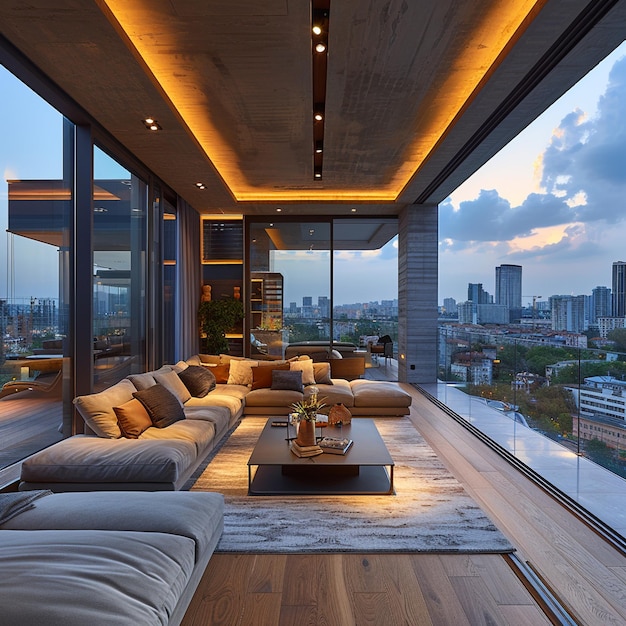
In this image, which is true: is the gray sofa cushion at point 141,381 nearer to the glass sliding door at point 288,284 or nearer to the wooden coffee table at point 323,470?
the wooden coffee table at point 323,470

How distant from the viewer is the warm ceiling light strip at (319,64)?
292 cm

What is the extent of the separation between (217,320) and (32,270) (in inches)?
169

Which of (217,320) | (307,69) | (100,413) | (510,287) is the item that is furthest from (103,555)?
(217,320)

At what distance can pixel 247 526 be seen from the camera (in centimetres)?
270

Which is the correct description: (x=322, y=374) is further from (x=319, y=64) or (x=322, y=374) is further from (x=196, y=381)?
(x=319, y=64)

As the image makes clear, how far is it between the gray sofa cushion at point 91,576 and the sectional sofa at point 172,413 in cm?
94

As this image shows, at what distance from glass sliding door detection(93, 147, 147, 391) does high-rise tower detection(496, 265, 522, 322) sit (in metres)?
4.33

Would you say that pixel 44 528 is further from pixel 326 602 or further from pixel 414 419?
pixel 414 419

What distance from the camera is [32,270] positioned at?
343cm

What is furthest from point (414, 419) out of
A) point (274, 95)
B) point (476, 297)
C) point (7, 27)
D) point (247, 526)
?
point (7, 27)

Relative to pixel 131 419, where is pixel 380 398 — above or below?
below

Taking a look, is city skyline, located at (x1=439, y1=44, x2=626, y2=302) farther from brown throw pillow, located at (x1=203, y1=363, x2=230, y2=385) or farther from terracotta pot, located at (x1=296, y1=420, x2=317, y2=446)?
brown throw pillow, located at (x1=203, y1=363, x2=230, y2=385)

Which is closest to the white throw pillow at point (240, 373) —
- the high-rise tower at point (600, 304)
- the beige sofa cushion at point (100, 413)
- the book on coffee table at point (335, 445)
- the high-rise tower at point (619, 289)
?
the beige sofa cushion at point (100, 413)

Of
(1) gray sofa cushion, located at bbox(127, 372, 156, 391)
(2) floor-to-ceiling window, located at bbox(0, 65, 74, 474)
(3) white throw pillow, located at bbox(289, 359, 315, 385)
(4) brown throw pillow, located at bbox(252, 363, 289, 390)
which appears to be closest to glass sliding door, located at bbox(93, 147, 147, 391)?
(2) floor-to-ceiling window, located at bbox(0, 65, 74, 474)
